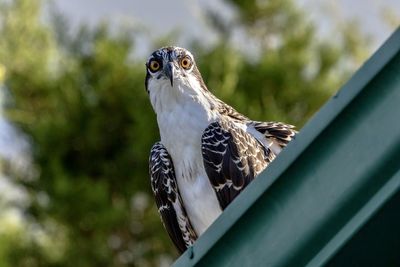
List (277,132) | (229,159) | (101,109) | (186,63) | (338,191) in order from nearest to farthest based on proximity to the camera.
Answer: (338,191)
(229,159)
(277,132)
(186,63)
(101,109)

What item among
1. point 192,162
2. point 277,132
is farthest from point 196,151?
point 277,132

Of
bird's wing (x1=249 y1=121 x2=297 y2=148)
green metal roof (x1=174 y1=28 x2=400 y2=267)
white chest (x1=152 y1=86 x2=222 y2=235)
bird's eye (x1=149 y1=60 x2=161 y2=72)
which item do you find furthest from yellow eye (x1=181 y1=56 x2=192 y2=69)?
green metal roof (x1=174 y1=28 x2=400 y2=267)

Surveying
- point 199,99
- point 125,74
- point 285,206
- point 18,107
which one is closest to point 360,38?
point 125,74

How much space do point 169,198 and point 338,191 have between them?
336cm

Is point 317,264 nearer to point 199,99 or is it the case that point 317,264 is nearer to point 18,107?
point 199,99

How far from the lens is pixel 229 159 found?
16.9ft

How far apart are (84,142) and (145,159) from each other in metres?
0.78

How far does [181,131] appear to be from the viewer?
5246 mm

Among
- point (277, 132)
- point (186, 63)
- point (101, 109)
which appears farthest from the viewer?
point (101, 109)

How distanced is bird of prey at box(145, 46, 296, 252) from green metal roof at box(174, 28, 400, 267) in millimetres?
2983

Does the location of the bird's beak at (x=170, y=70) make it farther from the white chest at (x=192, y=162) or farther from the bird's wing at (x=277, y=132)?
the bird's wing at (x=277, y=132)

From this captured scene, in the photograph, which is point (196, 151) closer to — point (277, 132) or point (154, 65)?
point (277, 132)

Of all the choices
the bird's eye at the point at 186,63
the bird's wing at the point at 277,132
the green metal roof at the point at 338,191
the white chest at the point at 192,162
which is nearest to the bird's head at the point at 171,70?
the bird's eye at the point at 186,63

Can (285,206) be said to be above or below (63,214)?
above
